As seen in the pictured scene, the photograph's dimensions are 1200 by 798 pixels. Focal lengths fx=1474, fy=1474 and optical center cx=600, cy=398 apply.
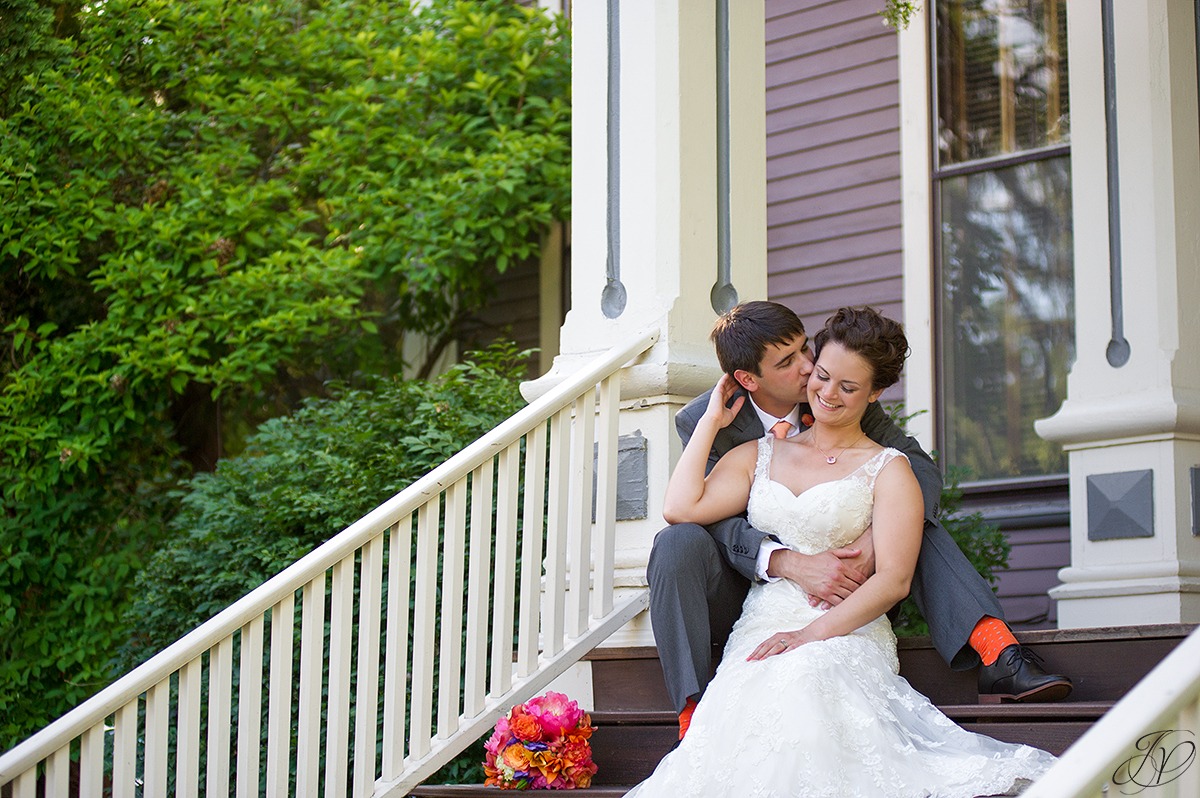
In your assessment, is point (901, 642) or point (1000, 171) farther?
point (1000, 171)

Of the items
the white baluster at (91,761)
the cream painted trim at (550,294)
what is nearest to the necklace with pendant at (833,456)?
the white baluster at (91,761)

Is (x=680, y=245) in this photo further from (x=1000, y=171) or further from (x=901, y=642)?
(x=1000, y=171)

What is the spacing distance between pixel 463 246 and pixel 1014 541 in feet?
9.87

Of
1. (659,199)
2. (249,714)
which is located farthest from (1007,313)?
(249,714)

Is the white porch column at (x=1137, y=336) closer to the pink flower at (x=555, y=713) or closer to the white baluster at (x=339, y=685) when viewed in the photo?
the pink flower at (x=555, y=713)

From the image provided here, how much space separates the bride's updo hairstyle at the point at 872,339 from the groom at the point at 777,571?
19 cm

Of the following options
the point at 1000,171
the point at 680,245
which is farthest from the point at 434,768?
the point at 1000,171

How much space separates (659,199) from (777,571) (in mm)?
1323

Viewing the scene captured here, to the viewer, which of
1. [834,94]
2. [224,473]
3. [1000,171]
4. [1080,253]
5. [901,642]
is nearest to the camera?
[901,642]

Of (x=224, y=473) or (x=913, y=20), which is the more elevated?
(x=913, y=20)

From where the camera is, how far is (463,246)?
7.32 m

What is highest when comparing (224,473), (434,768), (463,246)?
(463,246)

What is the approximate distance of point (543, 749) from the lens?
143 inches

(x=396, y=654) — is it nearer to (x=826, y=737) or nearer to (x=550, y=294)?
(x=826, y=737)
